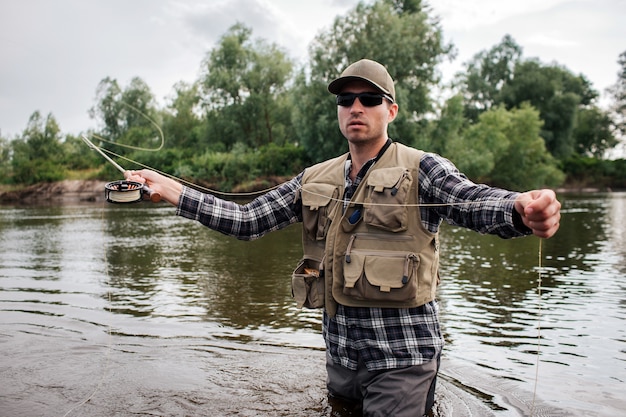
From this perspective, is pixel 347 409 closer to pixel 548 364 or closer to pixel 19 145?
pixel 548 364

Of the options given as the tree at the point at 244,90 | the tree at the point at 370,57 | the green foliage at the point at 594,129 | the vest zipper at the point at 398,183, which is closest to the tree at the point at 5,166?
the tree at the point at 244,90

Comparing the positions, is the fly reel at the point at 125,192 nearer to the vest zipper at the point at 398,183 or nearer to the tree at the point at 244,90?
the vest zipper at the point at 398,183

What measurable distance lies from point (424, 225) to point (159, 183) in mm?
1547

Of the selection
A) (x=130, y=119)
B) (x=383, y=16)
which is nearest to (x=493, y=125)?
(x=383, y=16)

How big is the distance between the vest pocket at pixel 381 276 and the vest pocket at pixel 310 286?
0.25m

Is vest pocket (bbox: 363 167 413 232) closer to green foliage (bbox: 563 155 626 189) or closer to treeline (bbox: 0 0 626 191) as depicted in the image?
treeline (bbox: 0 0 626 191)

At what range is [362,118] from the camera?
3434 millimetres

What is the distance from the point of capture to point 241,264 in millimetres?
11734

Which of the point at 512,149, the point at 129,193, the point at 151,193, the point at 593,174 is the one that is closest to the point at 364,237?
the point at 151,193

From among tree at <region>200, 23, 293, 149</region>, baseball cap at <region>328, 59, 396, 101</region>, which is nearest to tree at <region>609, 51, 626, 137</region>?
tree at <region>200, 23, 293, 149</region>

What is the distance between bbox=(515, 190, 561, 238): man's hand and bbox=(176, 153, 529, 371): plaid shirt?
0.48 ft

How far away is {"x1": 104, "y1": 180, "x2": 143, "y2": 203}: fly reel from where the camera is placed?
11.1ft

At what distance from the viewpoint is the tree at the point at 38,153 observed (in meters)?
47.7

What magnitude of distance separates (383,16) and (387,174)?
1388 inches
